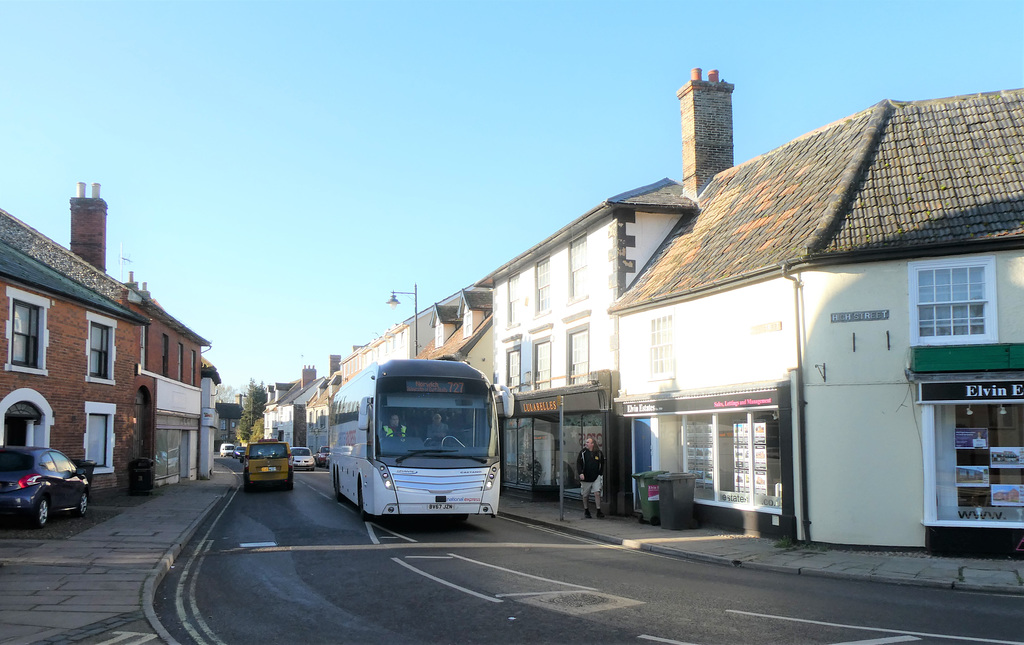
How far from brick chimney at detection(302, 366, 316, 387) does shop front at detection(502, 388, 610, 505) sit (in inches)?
2790

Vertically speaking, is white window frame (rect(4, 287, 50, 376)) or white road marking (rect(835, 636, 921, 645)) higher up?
white window frame (rect(4, 287, 50, 376))

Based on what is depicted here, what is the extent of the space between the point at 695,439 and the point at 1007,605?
8.44 m

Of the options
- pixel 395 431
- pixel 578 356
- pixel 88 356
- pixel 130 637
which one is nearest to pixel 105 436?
pixel 88 356

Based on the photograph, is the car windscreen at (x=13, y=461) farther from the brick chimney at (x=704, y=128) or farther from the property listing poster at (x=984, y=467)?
the brick chimney at (x=704, y=128)

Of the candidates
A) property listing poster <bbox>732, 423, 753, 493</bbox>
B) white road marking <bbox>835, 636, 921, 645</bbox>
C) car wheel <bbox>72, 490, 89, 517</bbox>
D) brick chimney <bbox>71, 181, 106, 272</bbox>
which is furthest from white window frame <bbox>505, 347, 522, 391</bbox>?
white road marking <bbox>835, 636, 921, 645</bbox>

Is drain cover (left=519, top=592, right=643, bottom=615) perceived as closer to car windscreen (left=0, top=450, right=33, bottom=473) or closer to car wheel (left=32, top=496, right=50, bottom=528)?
car wheel (left=32, top=496, right=50, bottom=528)

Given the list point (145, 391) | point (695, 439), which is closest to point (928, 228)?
point (695, 439)

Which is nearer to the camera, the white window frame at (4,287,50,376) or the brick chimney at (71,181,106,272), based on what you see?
the white window frame at (4,287,50,376)

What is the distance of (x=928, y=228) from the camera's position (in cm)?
1372

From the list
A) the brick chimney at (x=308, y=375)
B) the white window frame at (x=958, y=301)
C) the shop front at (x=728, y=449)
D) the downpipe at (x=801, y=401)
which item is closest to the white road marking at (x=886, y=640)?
the downpipe at (x=801, y=401)

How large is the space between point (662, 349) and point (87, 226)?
22.6m

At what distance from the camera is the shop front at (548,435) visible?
70.1 feet

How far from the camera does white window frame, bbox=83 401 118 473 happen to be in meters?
23.9

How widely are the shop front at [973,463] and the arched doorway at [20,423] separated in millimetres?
20251
